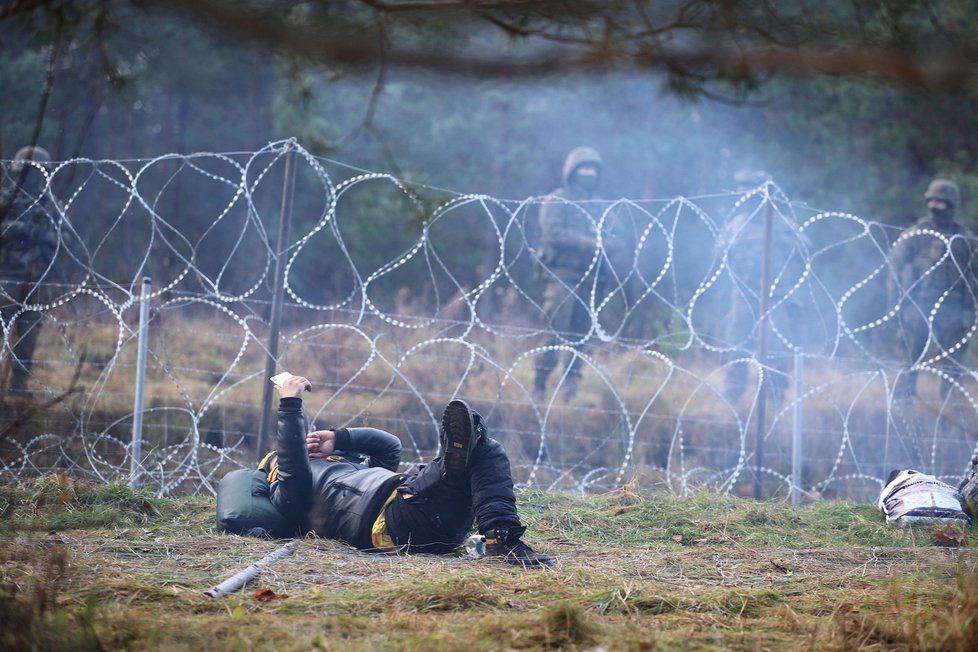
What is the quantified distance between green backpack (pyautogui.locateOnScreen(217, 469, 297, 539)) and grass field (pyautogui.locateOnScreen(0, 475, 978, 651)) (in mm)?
108

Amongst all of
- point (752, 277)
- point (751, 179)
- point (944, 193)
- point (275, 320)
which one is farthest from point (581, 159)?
point (275, 320)

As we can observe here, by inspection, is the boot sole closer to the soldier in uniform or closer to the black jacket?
the black jacket

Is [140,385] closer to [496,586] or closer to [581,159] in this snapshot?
[496,586]

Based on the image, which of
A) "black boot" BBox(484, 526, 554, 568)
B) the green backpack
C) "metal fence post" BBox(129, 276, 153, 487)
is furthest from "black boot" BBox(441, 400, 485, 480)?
"metal fence post" BBox(129, 276, 153, 487)

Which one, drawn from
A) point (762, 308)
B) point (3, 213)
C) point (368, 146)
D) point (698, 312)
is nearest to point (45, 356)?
point (762, 308)

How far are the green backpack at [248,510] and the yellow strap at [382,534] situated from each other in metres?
0.50

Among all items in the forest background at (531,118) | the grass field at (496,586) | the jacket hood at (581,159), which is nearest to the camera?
the grass field at (496,586)

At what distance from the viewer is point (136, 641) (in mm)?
3029

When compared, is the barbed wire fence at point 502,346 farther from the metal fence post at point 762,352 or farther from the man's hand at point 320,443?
the man's hand at point 320,443

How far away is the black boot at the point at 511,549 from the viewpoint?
4477 millimetres

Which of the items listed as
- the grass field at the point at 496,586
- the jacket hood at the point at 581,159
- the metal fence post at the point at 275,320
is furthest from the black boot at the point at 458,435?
the jacket hood at the point at 581,159

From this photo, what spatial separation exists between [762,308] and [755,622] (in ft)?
13.7

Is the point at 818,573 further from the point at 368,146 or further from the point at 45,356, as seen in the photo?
the point at 368,146

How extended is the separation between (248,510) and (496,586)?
1.66 m
